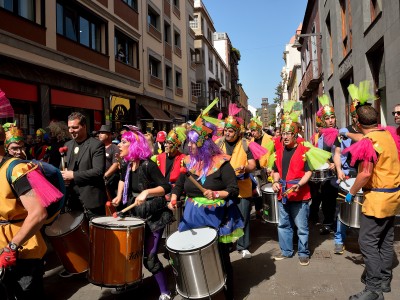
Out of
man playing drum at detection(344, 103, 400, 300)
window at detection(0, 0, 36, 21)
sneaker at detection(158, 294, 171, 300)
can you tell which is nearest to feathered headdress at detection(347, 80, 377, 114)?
man playing drum at detection(344, 103, 400, 300)

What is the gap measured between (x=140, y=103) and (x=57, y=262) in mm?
14725

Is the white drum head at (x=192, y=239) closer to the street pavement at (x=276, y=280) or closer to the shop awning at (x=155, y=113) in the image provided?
the street pavement at (x=276, y=280)

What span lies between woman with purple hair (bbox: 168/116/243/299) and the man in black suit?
1150 millimetres

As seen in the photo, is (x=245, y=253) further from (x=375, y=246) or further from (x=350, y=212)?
(x=375, y=246)

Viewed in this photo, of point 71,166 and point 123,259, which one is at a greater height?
point 71,166

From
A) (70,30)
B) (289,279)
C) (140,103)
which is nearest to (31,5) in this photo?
(70,30)

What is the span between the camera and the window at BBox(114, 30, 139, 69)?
16597 mm

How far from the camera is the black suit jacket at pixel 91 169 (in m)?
4.14

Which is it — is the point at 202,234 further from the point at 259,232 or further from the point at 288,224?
the point at 259,232

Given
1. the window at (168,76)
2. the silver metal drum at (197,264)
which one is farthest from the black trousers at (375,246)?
the window at (168,76)

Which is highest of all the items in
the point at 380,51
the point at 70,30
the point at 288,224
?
the point at 70,30

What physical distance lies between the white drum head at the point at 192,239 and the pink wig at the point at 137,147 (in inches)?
38.1

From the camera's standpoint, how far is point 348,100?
13.9 metres

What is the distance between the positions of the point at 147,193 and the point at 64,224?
3.13 ft
